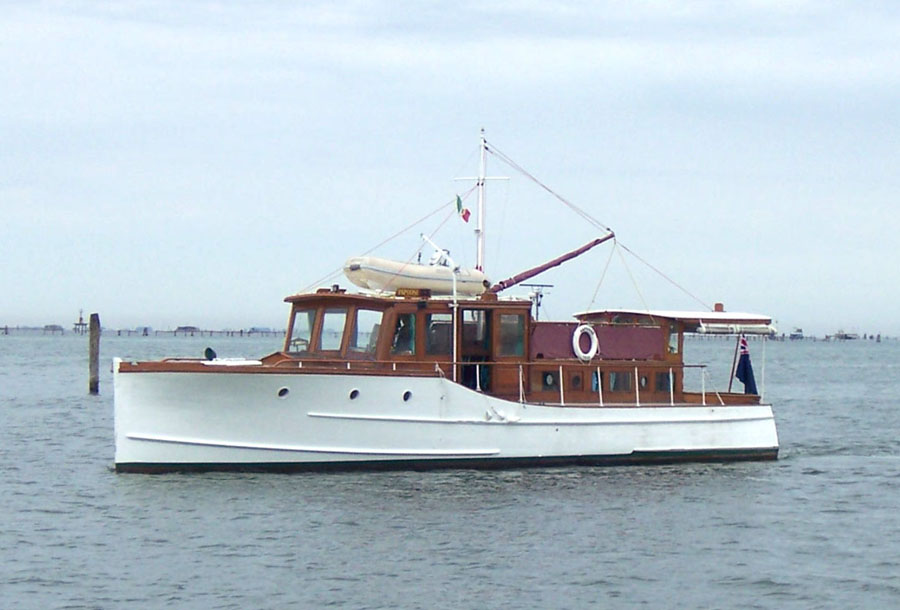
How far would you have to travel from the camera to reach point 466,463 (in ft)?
78.5

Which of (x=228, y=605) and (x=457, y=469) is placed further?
(x=457, y=469)

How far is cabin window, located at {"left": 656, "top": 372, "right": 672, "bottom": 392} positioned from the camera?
88.5 ft

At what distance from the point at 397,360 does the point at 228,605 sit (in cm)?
920

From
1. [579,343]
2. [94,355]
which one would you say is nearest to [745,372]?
[579,343]

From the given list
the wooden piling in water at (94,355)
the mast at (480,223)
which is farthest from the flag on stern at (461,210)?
the wooden piling in water at (94,355)

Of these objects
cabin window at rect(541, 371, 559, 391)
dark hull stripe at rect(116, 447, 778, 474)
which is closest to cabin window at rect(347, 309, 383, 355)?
dark hull stripe at rect(116, 447, 778, 474)

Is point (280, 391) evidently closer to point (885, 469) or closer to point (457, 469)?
point (457, 469)

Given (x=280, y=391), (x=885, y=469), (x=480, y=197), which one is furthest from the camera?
(x=885, y=469)

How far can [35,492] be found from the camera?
916 inches

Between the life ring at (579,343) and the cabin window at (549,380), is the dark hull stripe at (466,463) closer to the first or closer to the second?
the cabin window at (549,380)

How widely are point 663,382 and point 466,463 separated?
5314 millimetres

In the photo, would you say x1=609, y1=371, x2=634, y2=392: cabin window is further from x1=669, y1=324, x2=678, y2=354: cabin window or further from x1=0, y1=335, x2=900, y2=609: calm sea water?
x1=0, y1=335, x2=900, y2=609: calm sea water

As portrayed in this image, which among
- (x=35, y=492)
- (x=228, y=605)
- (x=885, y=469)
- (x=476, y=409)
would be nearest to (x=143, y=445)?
(x=35, y=492)

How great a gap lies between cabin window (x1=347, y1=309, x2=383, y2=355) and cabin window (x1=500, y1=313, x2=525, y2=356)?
2486 mm
